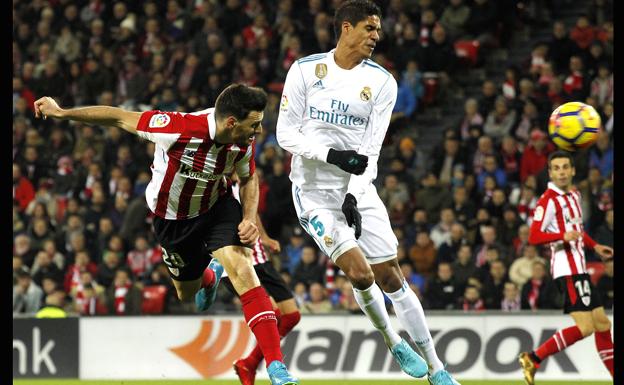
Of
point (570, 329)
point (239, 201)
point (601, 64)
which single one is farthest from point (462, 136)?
point (239, 201)

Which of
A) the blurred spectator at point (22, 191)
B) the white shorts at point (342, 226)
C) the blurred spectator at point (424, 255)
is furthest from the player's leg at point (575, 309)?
the blurred spectator at point (22, 191)

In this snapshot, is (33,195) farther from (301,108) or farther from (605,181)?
(301,108)

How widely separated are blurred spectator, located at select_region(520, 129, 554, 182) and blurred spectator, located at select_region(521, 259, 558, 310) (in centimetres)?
201

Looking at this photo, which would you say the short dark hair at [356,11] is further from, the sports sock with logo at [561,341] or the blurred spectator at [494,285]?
the blurred spectator at [494,285]

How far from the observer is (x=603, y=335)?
10.6 metres

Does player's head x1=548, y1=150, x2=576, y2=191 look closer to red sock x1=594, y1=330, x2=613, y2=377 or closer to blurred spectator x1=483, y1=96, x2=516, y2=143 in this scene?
red sock x1=594, y1=330, x2=613, y2=377

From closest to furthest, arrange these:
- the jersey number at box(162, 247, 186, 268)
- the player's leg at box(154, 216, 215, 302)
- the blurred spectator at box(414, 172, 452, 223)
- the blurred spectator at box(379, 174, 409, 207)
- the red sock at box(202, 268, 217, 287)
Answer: the player's leg at box(154, 216, 215, 302)
the jersey number at box(162, 247, 186, 268)
the red sock at box(202, 268, 217, 287)
the blurred spectator at box(414, 172, 452, 223)
the blurred spectator at box(379, 174, 409, 207)

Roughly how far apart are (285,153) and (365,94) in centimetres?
905

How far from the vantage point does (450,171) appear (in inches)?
644

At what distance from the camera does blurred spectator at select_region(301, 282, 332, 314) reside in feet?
47.1

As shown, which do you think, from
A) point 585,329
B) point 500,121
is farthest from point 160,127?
point 500,121

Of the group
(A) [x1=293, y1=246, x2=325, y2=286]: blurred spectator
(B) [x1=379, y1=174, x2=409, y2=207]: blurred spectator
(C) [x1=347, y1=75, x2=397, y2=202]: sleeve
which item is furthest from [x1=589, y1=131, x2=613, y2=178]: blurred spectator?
(C) [x1=347, y1=75, x2=397, y2=202]: sleeve

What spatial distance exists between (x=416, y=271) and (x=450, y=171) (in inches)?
74.1

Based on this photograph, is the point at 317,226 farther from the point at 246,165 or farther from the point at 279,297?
the point at 279,297
